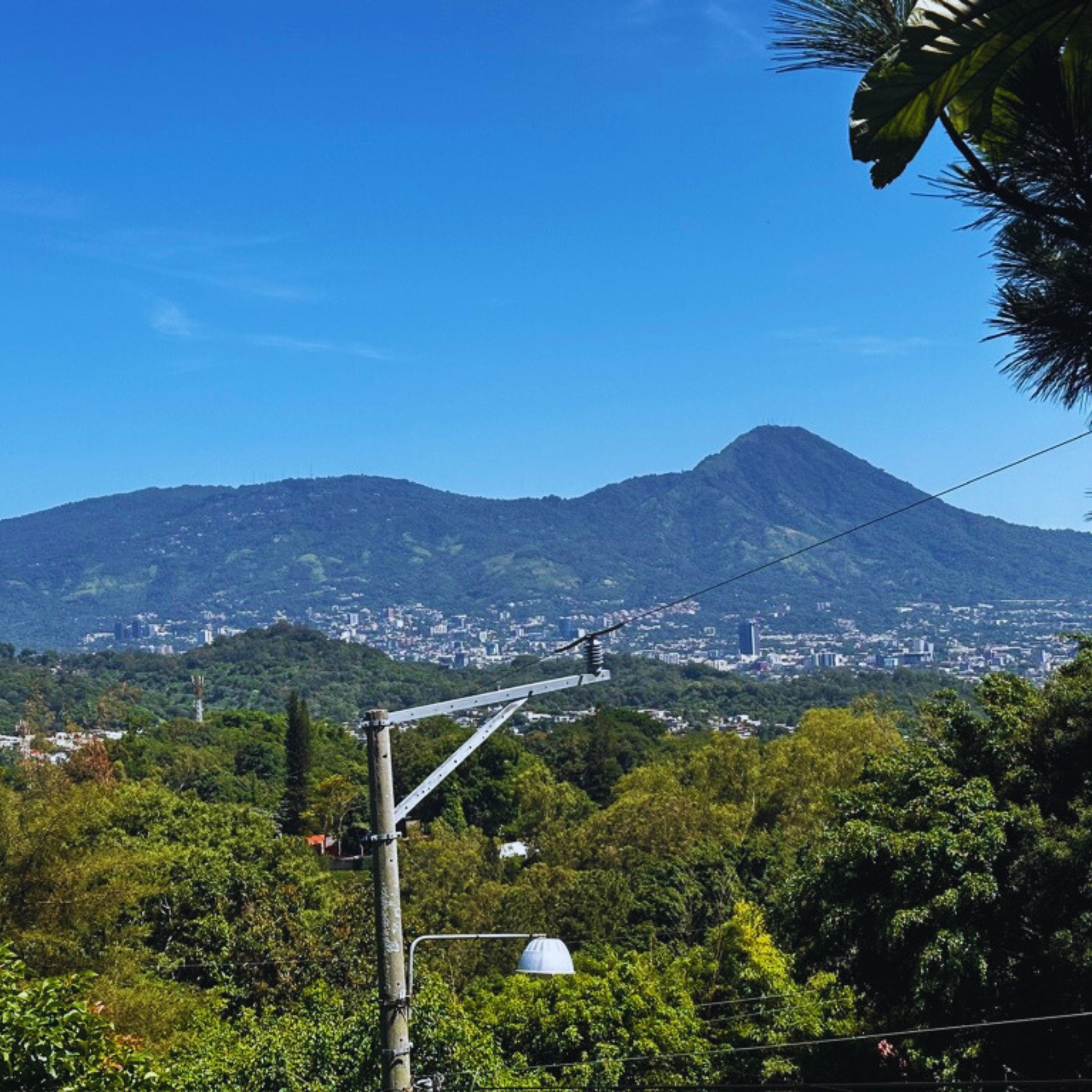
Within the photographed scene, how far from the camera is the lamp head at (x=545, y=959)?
6465mm

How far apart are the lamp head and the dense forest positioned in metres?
2.01

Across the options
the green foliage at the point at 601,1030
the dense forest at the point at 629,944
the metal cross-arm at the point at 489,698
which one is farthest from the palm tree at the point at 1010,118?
the green foliage at the point at 601,1030

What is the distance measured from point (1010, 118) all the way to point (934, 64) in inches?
44.1

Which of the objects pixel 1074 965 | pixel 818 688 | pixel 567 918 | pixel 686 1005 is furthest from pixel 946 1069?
pixel 818 688

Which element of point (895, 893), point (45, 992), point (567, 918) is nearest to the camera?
point (45, 992)

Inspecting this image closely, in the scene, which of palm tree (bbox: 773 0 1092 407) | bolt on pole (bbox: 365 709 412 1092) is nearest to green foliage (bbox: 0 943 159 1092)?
bolt on pole (bbox: 365 709 412 1092)

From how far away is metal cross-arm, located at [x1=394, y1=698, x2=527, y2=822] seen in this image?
18.8ft

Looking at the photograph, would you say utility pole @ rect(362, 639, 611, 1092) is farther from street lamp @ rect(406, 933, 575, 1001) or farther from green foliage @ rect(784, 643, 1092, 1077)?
green foliage @ rect(784, 643, 1092, 1077)

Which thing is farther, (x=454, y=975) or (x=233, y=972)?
(x=454, y=975)

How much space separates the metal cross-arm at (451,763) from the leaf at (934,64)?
3822 mm

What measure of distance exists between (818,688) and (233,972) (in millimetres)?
91278

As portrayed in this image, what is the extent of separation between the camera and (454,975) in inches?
882

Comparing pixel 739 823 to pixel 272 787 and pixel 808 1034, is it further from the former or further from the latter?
pixel 272 787

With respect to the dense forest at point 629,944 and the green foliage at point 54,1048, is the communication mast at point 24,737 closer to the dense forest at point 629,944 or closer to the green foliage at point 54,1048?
the dense forest at point 629,944
